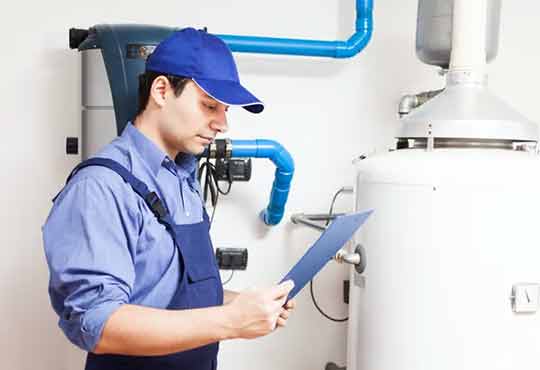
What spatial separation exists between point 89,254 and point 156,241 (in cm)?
15

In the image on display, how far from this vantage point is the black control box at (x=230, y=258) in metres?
2.04

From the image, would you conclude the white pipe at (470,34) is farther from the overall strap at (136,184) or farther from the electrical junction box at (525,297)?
the overall strap at (136,184)

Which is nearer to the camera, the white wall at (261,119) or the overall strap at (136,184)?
the overall strap at (136,184)

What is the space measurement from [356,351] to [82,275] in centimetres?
88

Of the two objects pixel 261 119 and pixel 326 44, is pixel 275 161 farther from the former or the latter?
pixel 326 44

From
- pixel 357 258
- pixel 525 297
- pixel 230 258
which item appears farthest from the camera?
pixel 230 258

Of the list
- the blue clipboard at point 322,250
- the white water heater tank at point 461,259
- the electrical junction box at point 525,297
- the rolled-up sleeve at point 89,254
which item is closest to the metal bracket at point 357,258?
the white water heater tank at point 461,259

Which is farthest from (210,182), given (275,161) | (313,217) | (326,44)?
(326,44)

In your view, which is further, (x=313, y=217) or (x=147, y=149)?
(x=313, y=217)

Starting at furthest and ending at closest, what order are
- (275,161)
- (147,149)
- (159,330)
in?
(275,161) < (147,149) < (159,330)

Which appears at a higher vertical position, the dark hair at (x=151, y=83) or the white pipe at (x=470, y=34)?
the white pipe at (x=470, y=34)

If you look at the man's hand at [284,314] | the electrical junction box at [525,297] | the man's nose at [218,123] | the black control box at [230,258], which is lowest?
the black control box at [230,258]

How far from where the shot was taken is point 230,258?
6.73 ft

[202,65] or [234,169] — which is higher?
[202,65]
